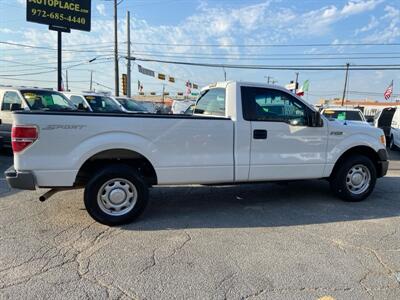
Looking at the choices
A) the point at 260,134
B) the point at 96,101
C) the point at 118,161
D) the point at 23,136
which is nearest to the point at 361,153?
the point at 260,134

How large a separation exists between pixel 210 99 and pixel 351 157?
2586 millimetres

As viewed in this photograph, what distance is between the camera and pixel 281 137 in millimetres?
5684

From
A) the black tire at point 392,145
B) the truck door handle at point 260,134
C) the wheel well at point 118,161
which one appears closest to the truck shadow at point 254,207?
the wheel well at point 118,161

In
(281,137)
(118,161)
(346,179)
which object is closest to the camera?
(118,161)

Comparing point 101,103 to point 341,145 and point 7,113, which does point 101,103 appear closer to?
point 7,113

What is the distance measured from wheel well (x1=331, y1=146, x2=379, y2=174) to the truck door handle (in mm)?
1555

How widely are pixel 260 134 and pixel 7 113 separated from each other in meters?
8.08

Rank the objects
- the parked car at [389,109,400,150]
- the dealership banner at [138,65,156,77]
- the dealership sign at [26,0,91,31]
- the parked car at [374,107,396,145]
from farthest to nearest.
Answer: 1. the dealership banner at [138,65,156,77]
2. the dealership sign at [26,0,91,31]
3. the parked car at [374,107,396,145]
4. the parked car at [389,109,400,150]

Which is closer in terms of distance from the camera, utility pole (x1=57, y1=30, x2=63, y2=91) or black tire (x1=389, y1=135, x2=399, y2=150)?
black tire (x1=389, y1=135, x2=399, y2=150)

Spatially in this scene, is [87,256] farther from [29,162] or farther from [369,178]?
[369,178]

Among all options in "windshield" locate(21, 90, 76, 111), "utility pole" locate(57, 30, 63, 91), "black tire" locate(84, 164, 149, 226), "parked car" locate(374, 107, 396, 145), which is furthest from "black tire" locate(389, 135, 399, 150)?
"utility pole" locate(57, 30, 63, 91)

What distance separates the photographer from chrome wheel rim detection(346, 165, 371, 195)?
20.6ft

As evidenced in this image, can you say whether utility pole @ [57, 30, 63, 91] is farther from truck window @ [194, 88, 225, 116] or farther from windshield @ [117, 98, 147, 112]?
truck window @ [194, 88, 225, 116]

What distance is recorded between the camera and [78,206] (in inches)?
225
